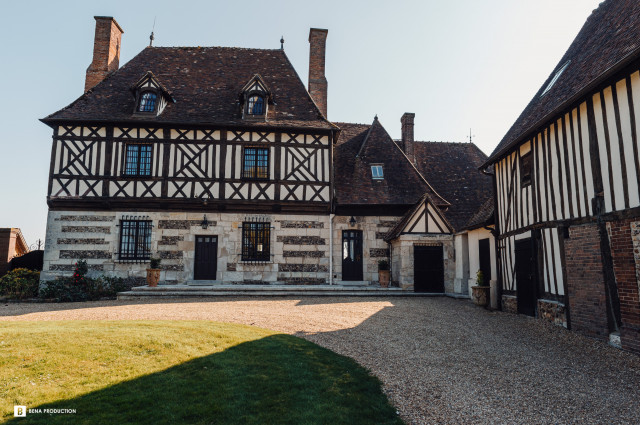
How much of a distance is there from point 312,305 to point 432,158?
11645 mm

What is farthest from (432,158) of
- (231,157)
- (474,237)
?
(231,157)

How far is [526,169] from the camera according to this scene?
9.77 meters

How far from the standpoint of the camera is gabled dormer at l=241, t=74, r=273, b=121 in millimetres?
14398

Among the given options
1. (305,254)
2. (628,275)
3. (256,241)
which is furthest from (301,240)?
(628,275)

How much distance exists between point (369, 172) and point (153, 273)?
8.92 metres

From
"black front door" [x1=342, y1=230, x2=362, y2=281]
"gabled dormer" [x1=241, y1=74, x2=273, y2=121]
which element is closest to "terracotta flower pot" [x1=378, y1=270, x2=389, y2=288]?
"black front door" [x1=342, y1=230, x2=362, y2=281]

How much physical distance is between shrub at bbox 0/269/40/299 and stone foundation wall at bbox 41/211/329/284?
0.40 meters

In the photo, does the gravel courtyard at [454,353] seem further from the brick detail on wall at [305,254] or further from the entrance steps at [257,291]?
the brick detail on wall at [305,254]

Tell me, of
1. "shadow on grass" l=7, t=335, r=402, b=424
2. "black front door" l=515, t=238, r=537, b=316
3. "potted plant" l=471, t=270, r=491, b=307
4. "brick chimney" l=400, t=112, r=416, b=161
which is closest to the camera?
"shadow on grass" l=7, t=335, r=402, b=424

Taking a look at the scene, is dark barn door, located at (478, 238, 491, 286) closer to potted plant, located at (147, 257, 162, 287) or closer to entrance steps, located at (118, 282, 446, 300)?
entrance steps, located at (118, 282, 446, 300)

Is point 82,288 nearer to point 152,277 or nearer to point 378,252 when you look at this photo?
point 152,277

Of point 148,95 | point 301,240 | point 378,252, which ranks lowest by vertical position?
point 378,252

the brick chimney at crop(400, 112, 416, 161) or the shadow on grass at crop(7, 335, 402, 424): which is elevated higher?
the brick chimney at crop(400, 112, 416, 161)

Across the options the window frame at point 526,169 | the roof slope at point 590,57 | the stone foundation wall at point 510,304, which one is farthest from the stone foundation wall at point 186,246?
the roof slope at point 590,57
